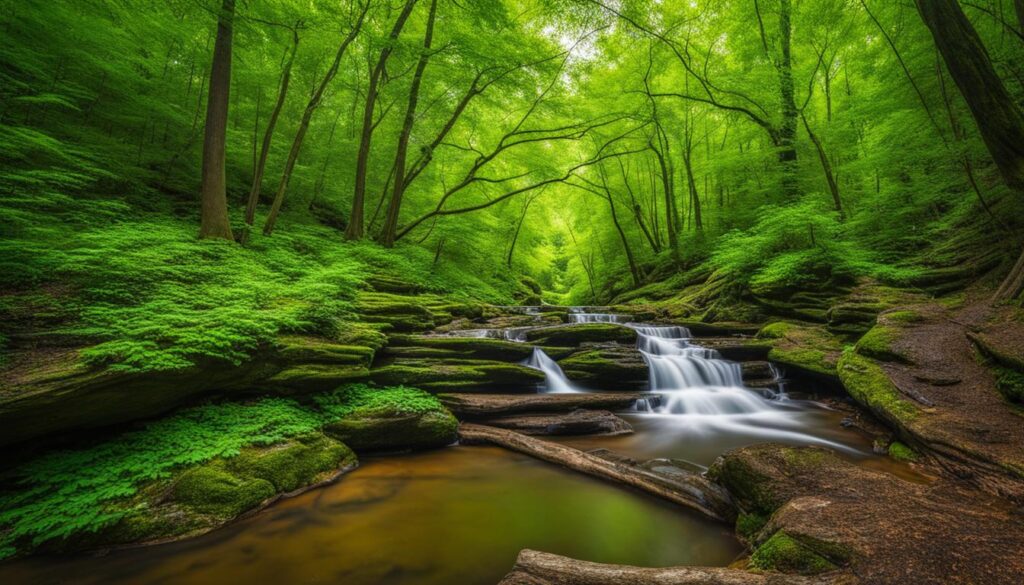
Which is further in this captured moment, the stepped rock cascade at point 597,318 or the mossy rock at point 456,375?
the stepped rock cascade at point 597,318

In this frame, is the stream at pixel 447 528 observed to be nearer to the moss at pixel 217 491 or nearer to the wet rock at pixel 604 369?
the moss at pixel 217 491

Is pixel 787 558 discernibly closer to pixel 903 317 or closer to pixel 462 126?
pixel 903 317

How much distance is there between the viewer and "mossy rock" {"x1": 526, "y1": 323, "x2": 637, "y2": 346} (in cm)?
903

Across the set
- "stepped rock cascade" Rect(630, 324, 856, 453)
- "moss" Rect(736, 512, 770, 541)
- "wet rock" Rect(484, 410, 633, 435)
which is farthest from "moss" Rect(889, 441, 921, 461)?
"wet rock" Rect(484, 410, 633, 435)

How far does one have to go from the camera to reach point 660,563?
127 inches

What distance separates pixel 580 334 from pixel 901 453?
5561 mm

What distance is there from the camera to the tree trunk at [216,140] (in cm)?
796

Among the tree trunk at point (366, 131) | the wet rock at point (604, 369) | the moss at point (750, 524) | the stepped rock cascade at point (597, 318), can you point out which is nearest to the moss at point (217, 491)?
the moss at point (750, 524)

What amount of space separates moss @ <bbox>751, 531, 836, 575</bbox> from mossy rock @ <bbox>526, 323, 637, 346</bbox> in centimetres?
632

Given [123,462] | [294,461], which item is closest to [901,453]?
[294,461]

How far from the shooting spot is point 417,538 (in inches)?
142

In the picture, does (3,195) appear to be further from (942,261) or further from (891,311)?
(942,261)

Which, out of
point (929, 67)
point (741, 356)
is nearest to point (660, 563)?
point (741, 356)

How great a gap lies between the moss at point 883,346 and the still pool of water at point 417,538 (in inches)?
170
